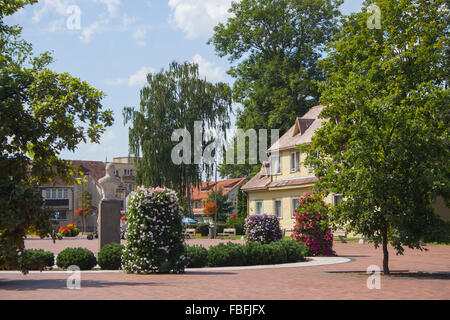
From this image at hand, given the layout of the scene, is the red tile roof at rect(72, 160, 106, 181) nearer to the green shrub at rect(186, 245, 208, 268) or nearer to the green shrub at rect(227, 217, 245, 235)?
the green shrub at rect(227, 217, 245, 235)

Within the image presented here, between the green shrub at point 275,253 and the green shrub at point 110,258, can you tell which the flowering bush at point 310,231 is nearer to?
the green shrub at point 275,253

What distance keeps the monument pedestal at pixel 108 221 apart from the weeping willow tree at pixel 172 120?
94.7 feet

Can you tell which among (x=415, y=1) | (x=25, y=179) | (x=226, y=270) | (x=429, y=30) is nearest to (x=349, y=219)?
(x=226, y=270)

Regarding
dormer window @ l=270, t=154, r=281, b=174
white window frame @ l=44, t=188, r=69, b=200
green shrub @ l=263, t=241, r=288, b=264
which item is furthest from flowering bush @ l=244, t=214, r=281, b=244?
white window frame @ l=44, t=188, r=69, b=200

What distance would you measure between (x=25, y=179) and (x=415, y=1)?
32.4m

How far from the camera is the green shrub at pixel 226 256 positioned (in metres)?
18.9

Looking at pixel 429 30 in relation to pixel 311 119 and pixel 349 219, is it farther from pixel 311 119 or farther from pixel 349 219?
pixel 349 219

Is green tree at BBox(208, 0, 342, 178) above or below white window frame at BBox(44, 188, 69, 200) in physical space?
above

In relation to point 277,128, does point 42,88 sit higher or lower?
lower

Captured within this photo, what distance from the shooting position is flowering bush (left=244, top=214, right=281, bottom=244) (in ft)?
78.2

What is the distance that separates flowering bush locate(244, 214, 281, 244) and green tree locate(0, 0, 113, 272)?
11564 millimetres
